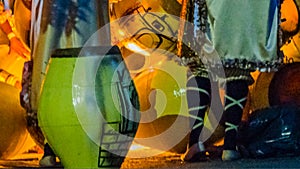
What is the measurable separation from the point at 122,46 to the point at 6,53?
0.91 m

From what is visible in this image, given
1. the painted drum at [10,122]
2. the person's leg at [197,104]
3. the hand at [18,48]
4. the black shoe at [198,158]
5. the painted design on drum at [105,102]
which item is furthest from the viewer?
the hand at [18,48]

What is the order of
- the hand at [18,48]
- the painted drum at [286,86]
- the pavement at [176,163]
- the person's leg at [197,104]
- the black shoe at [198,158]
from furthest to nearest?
the hand at [18,48] < the painted drum at [286,86] < the person's leg at [197,104] < the black shoe at [198,158] < the pavement at [176,163]

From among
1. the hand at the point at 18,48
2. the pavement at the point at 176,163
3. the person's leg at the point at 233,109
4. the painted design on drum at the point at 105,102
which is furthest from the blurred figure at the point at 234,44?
the hand at the point at 18,48

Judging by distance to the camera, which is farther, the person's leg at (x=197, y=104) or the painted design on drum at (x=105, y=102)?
the person's leg at (x=197, y=104)

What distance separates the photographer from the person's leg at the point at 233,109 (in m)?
4.16

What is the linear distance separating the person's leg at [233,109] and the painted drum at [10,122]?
1314 mm

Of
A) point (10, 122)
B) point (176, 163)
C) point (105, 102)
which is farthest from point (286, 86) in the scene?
point (105, 102)

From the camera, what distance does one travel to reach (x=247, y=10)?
417cm

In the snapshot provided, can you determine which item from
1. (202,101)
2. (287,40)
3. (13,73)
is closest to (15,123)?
(13,73)

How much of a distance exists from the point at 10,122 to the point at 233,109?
1434 millimetres

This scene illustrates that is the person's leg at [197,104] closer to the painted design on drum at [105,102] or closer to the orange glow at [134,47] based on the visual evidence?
the orange glow at [134,47]

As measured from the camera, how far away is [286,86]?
5.00 metres

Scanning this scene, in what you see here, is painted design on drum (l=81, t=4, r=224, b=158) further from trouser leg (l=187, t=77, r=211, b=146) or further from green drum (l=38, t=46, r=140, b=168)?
green drum (l=38, t=46, r=140, b=168)

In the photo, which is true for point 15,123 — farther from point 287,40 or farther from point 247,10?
point 287,40
